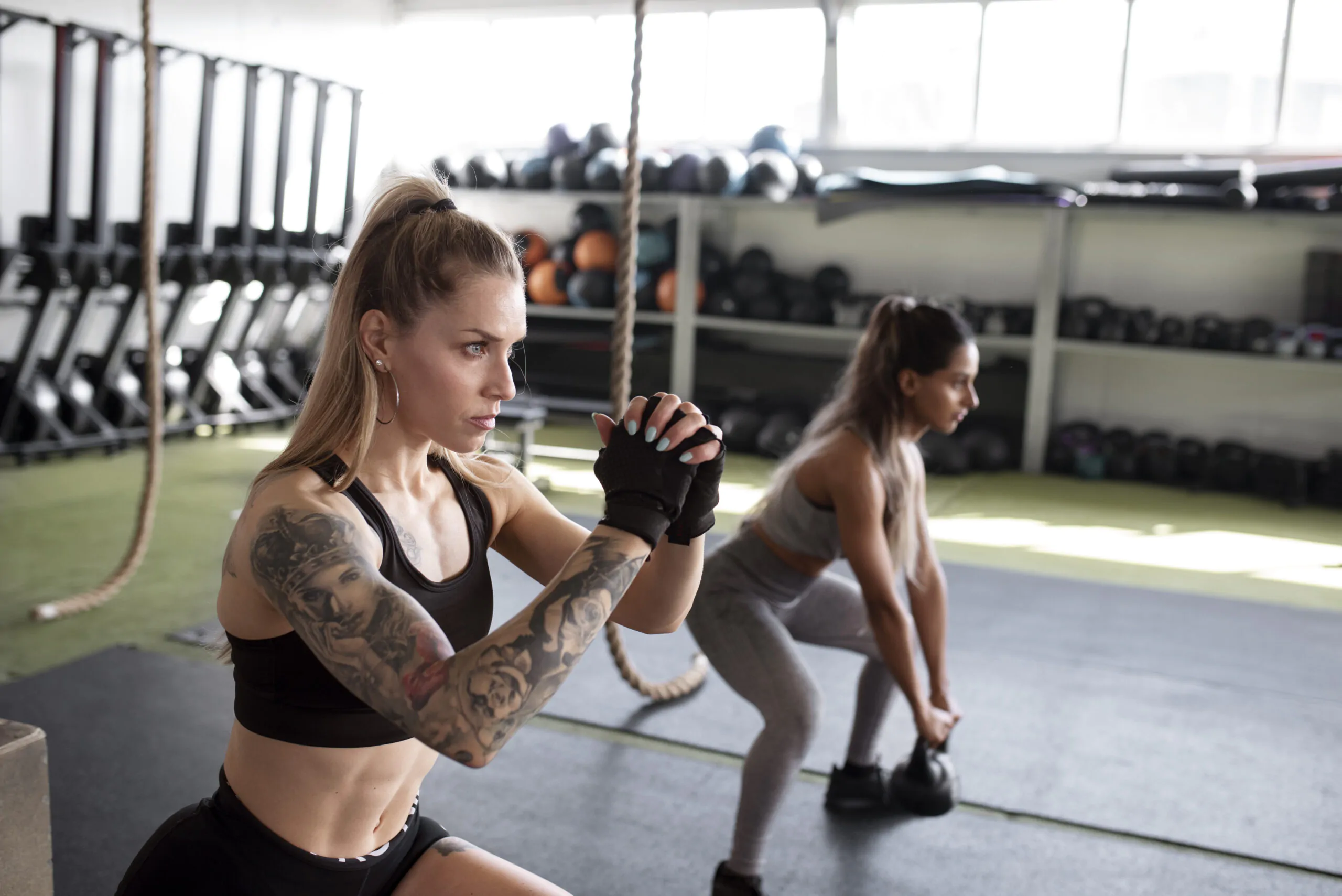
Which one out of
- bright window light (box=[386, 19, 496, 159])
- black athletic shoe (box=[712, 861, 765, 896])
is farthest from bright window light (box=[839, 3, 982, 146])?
black athletic shoe (box=[712, 861, 765, 896])

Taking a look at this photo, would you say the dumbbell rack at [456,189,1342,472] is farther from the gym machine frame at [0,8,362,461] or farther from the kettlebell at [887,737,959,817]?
the kettlebell at [887,737,959,817]

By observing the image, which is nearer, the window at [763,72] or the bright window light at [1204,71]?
the bright window light at [1204,71]

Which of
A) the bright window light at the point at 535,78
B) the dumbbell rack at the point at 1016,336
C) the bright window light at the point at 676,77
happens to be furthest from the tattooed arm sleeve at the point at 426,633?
the bright window light at the point at 535,78

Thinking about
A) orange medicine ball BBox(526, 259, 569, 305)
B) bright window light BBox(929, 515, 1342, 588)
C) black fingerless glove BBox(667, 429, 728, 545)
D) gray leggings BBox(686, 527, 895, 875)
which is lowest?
bright window light BBox(929, 515, 1342, 588)

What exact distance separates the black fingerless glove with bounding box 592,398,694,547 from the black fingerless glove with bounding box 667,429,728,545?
22 millimetres

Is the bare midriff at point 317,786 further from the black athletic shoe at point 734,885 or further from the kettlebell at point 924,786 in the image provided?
the kettlebell at point 924,786

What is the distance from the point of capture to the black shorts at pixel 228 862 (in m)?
1.27

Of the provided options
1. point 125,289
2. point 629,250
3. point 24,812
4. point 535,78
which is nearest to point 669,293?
point 535,78

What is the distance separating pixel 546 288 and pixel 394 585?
7.30 meters

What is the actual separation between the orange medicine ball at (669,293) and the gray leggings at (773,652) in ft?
18.2

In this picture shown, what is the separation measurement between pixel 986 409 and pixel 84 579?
17.5ft

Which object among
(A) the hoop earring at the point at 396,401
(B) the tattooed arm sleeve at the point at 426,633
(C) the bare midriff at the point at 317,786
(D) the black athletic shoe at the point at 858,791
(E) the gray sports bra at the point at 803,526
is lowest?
(D) the black athletic shoe at the point at 858,791

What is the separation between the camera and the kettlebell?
103 inches

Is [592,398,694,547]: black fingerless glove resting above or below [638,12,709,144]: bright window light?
below
